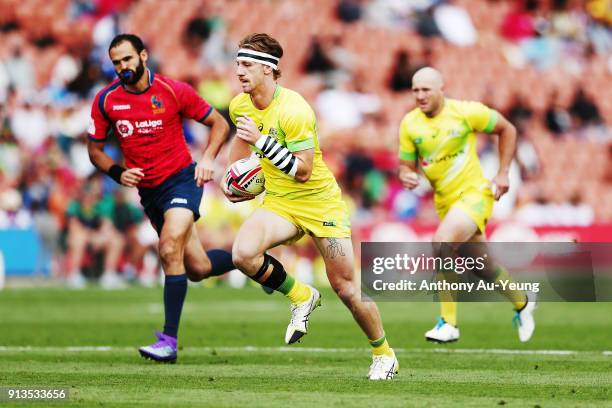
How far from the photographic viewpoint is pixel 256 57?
941 cm

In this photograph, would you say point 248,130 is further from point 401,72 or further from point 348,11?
point 348,11

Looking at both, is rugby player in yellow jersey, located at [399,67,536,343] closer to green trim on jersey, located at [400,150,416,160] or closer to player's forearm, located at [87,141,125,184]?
green trim on jersey, located at [400,150,416,160]

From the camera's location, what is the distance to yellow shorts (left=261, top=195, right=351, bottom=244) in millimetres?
9422

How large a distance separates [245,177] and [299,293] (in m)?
1.03

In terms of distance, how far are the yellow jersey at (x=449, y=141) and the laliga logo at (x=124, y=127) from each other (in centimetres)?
296

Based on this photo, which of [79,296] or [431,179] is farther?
[79,296]

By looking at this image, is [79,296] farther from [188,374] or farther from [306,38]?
[188,374]

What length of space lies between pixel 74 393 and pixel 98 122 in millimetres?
3739

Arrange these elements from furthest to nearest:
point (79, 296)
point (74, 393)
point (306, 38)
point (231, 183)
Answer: point (306, 38) < point (79, 296) < point (231, 183) < point (74, 393)

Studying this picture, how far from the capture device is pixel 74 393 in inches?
329

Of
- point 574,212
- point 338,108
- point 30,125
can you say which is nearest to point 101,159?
point 30,125

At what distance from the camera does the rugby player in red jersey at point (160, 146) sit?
11.2m

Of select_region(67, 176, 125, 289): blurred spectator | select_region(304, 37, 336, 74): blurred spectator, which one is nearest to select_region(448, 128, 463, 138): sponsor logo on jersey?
select_region(67, 176, 125, 289): blurred spectator

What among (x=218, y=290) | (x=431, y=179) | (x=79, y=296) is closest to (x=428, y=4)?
(x=218, y=290)
